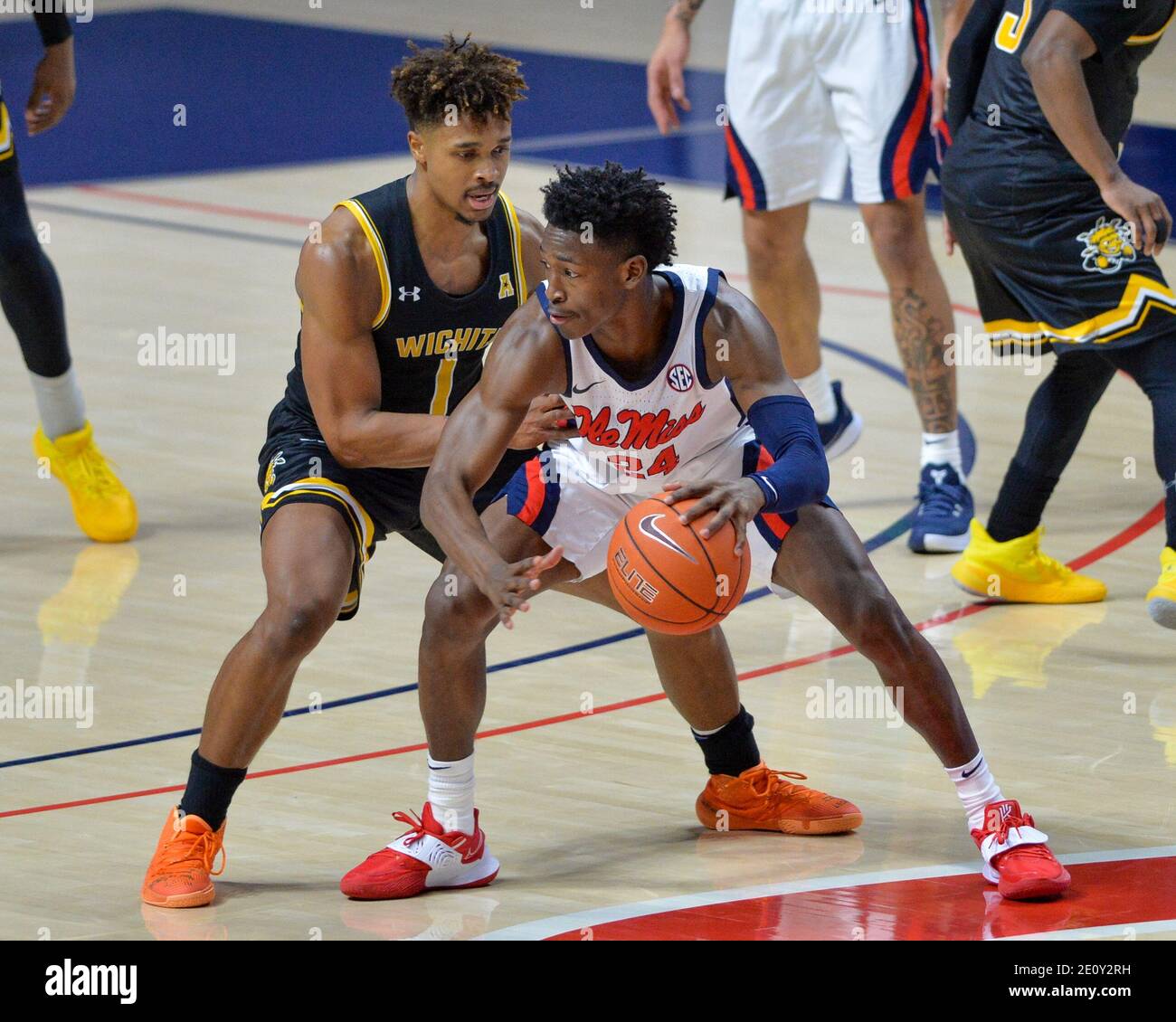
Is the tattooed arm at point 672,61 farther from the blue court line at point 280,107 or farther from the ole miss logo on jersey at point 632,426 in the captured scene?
the blue court line at point 280,107

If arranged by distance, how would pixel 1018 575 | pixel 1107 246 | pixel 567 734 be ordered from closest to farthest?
pixel 567 734 < pixel 1107 246 < pixel 1018 575

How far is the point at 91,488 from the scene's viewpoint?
6.95 m

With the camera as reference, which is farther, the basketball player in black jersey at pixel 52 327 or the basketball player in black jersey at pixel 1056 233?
the basketball player in black jersey at pixel 52 327

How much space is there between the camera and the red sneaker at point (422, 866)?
4277mm

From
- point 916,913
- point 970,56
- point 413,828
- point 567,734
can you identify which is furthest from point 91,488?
point 916,913

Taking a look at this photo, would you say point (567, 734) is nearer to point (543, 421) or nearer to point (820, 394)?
point (543, 421)

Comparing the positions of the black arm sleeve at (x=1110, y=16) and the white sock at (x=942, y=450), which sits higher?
the black arm sleeve at (x=1110, y=16)

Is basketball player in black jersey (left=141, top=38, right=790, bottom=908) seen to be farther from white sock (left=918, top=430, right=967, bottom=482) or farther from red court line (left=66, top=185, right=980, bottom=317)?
red court line (left=66, top=185, right=980, bottom=317)

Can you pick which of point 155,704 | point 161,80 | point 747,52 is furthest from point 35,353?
point 161,80

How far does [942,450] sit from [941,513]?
247 mm

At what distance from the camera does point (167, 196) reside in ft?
41.4

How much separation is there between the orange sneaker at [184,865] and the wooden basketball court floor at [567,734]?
0.17 feet

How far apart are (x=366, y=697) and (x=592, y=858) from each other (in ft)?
4.04

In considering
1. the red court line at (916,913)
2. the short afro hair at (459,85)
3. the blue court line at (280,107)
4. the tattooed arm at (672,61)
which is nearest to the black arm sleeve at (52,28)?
the tattooed arm at (672,61)
